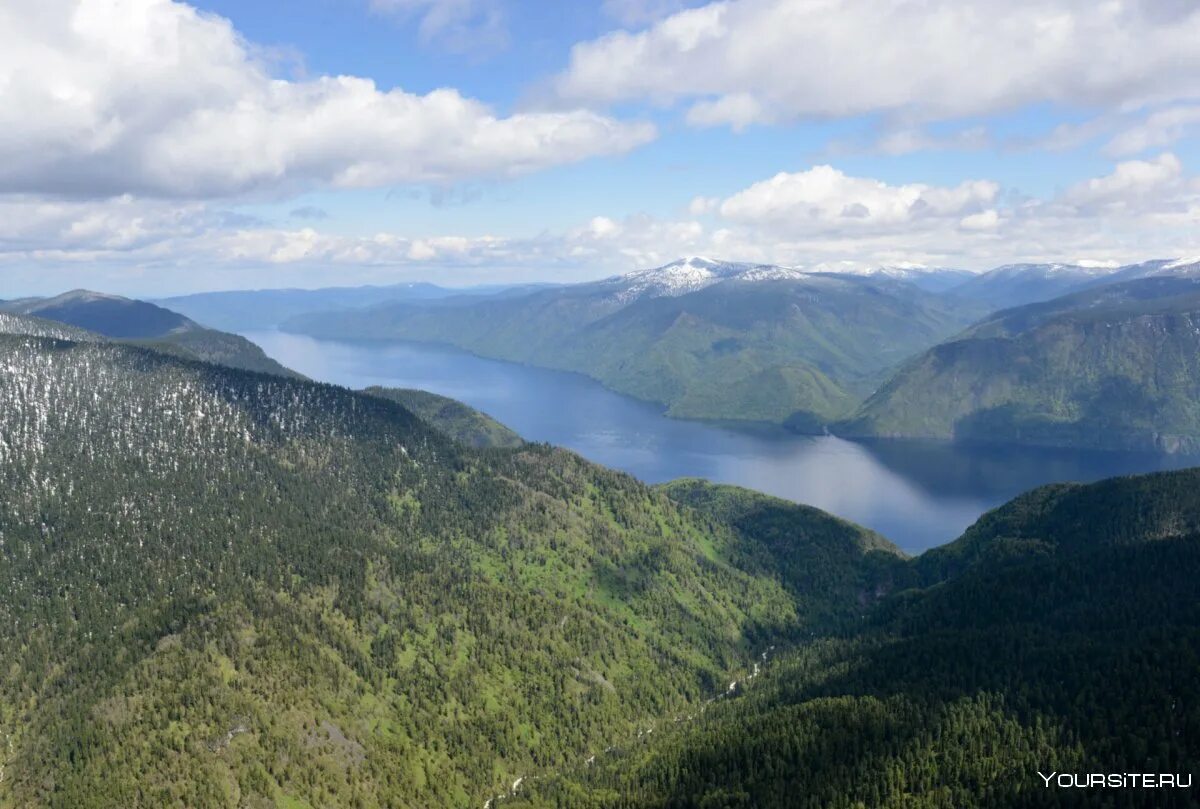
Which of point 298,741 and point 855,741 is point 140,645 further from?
point 855,741

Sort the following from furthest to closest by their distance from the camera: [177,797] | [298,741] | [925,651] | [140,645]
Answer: [925,651], [140,645], [298,741], [177,797]

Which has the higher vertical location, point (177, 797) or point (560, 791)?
point (177, 797)

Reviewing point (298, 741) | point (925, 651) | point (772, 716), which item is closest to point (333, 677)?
point (298, 741)

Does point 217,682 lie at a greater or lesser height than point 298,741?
greater

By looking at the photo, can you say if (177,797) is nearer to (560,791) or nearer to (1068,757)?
(560,791)

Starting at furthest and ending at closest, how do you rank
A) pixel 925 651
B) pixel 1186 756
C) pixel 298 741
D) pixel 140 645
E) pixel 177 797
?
pixel 925 651 → pixel 140 645 → pixel 298 741 → pixel 177 797 → pixel 1186 756

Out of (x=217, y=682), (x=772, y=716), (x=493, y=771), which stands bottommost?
(x=493, y=771)

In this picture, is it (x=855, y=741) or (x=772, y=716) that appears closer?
(x=855, y=741)

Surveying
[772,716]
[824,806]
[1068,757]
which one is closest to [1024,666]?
[1068,757]

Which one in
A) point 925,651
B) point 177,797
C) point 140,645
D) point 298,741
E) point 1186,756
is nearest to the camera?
point 1186,756
